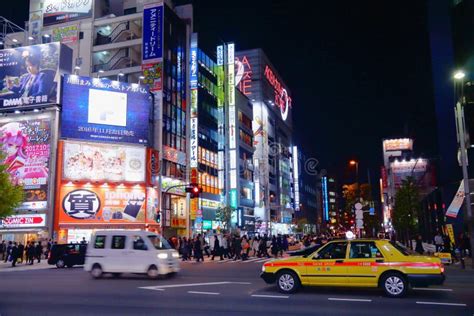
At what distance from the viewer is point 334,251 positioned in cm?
1297

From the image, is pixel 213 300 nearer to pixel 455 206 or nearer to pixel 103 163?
pixel 455 206

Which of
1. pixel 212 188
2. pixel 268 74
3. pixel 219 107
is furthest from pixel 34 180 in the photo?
pixel 268 74

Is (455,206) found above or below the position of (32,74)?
below

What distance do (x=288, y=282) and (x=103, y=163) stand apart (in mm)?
36133

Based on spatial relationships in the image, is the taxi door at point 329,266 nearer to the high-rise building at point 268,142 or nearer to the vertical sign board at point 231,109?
the vertical sign board at point 231,109

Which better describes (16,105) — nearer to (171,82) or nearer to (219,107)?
(171,82)

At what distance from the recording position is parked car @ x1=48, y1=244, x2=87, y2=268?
2678cm

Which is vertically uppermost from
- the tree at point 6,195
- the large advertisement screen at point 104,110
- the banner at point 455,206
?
the large advertisement screen at point 104,110

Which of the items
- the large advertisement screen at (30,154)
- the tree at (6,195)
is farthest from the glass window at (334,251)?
the large advertisement screen at (30,154)

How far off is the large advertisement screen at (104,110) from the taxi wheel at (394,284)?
38.1 meters

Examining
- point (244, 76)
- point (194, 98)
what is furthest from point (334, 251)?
point (244, 76)

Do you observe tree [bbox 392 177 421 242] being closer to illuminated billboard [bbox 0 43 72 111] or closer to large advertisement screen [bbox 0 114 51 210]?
large advertisement screen [bbox 0 114 51 210]

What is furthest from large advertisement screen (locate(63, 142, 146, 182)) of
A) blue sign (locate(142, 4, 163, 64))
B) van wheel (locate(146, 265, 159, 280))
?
van wheel (locate(146, 265, 159, 280))

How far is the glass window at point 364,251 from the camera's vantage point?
12.6m
